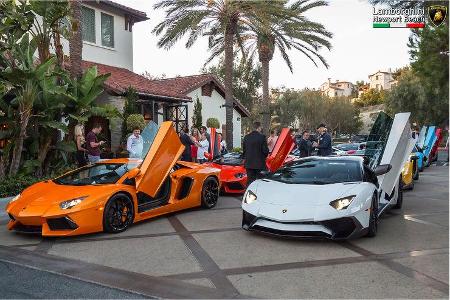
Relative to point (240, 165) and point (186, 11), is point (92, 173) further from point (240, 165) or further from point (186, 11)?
point (186, 11)

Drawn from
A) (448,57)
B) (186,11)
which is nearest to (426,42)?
(448,57)

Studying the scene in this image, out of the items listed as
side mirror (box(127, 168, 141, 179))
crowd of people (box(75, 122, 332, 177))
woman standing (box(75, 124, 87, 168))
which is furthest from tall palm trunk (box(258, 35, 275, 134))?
side mirror (box(127, 168, 141, 179))

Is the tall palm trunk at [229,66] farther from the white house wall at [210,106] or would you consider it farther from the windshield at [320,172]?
the windshield at [320,172]

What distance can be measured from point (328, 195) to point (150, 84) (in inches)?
635

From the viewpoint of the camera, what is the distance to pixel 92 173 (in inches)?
289

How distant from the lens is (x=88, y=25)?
62.9ft

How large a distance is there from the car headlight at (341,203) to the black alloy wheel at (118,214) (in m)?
3.15

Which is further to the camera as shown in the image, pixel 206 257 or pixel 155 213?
pixel 155 213

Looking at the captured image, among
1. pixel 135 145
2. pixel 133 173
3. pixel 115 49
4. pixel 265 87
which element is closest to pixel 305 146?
pixel 135 145

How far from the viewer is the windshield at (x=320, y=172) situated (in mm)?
6547

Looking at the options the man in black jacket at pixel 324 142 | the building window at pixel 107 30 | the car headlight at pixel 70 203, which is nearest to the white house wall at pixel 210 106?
the building window at pixel 107 30

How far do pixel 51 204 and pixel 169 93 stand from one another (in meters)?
14.5

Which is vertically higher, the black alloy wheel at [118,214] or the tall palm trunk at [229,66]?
the tall palm trunk at [229,66]

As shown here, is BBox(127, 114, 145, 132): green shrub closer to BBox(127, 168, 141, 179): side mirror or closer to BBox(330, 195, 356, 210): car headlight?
BBox(127, 168, 141, 179): side mirror
